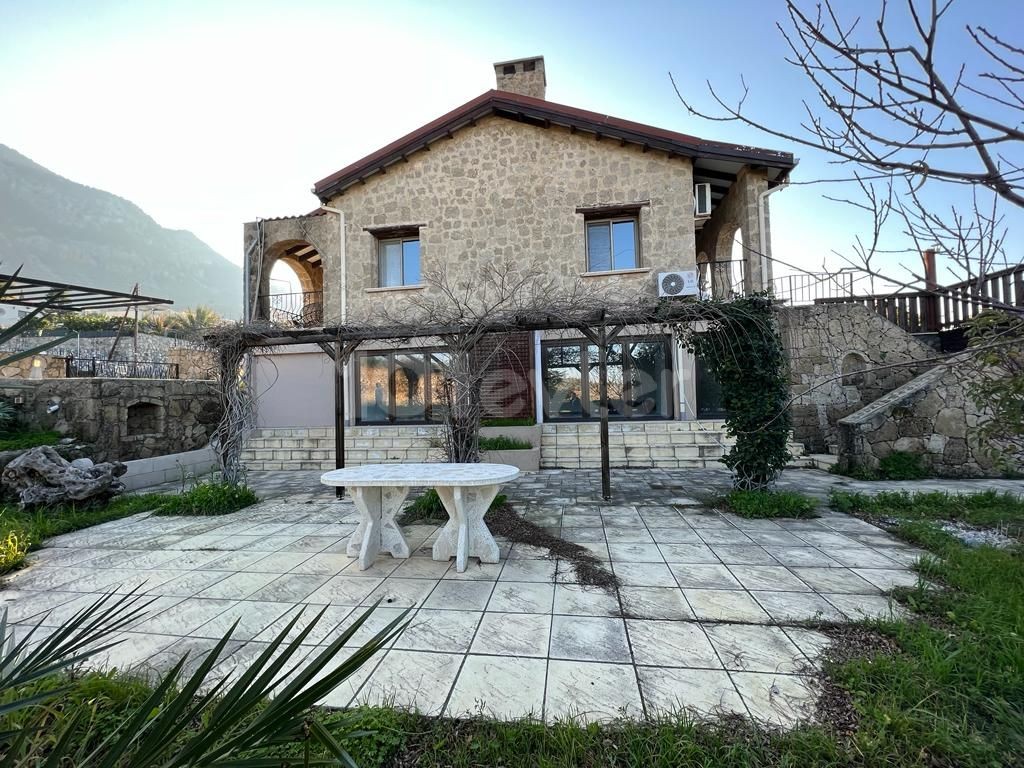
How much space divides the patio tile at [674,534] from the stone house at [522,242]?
4.54 metres

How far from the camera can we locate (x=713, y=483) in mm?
6617

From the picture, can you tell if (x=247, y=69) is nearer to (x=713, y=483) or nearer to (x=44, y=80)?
(x=44, y=80)

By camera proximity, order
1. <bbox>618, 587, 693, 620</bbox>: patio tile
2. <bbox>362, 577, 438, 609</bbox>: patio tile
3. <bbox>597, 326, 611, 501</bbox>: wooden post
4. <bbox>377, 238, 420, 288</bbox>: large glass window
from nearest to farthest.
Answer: <bbox>618, 587, 693, 620</bbox>: patio tile → <bbox>362, 577, 438, 609</bbox>: patio tile → <bbox>597, 326, 611, 501</bbox>: wooden post → <bbox>377, 238, 420, 288</bbox>: large glass window

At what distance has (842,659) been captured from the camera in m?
2.17

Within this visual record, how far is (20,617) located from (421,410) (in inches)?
327

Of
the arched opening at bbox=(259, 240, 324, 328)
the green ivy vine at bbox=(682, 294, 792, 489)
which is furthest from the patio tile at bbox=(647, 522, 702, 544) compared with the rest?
the arched opening at bbox=(259, 240, 324, 328)

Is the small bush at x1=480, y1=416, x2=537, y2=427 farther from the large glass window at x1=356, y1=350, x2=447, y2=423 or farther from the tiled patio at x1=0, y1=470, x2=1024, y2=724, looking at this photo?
the tiled patio at x1=0, y1=470, x2=1024, y2=724

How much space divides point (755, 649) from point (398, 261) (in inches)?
422

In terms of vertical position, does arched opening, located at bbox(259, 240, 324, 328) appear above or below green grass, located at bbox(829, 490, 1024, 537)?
above

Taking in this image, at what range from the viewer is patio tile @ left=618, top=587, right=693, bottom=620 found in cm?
266

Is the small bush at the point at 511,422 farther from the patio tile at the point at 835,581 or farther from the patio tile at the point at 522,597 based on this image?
the patio tile at the point at 835,581

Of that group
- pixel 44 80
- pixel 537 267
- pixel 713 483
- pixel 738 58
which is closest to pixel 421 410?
pixel 537 267

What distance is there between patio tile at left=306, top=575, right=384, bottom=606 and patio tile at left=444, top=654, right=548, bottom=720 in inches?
43.8

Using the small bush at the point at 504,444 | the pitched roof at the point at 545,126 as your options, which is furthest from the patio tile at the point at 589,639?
the pitched roof at the point at 545,126
